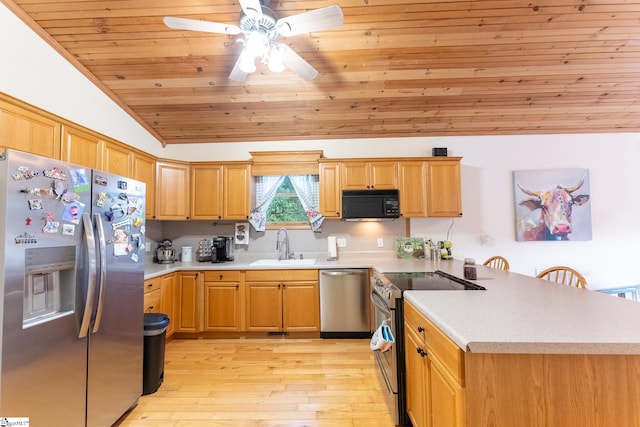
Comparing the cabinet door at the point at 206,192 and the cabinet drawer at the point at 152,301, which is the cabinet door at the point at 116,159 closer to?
the cabinet door at the point at 206,192

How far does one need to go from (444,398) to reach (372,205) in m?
2.44

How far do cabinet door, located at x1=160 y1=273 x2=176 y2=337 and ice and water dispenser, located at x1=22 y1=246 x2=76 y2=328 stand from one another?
1.53m

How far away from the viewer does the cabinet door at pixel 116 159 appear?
2.65 metres

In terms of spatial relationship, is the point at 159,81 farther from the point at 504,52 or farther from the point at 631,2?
the point at 631,2

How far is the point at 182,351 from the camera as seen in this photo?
3.01 m

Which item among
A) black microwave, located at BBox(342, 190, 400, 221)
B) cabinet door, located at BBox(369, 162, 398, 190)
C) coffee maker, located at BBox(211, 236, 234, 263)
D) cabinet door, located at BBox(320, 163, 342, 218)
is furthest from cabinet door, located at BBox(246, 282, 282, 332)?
cabinet door, located at BBox(369, 162, 398, 190)

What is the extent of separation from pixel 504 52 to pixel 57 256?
3.71 meters

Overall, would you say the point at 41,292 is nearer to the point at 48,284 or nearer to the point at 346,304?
the point at 48,284

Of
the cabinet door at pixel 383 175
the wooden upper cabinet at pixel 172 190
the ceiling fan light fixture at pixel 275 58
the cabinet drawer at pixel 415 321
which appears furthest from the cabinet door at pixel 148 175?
the cabinet drawer at pixel 415 321

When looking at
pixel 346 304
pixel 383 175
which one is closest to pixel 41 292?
pixel 346 304

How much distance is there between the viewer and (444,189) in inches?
138

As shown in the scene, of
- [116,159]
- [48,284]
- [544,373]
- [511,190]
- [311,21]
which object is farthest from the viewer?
[511,190]

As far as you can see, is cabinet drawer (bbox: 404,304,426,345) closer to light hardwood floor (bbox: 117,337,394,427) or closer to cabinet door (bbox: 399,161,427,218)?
light hardwood floor (bbox: 117,337,394,427)

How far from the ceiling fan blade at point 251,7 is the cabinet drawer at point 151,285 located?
2463 mm
